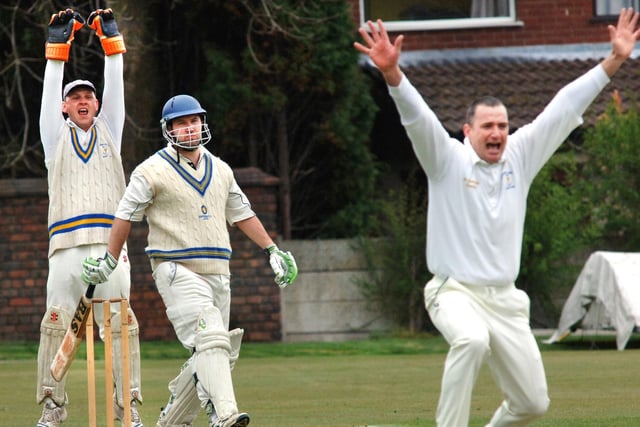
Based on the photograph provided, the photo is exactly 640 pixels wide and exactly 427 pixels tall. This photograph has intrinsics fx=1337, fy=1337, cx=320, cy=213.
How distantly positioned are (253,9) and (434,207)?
377 inches

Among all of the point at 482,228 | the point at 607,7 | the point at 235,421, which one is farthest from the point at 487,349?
the point at 607,7

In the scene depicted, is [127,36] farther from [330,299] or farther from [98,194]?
[98,194]

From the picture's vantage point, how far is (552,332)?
50.5ft

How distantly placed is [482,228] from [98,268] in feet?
6.96

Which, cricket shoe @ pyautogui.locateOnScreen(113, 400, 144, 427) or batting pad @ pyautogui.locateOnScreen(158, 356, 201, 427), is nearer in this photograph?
batting pad @ pyautogui.locateOnScreen(158, 356, 201, 427)

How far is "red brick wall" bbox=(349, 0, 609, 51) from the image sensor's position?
723 inches

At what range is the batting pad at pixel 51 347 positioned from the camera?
754cm

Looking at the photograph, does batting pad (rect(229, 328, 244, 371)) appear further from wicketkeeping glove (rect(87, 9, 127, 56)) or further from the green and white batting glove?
wicketkeeping glove (rect(87, 9, 127, 56))

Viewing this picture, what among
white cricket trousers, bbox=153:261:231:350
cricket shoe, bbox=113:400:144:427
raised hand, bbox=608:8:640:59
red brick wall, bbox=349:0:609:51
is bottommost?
cricket shoe, bbox=113:400:144:427

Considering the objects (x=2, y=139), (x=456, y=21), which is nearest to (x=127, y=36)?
(x=2, y=139)

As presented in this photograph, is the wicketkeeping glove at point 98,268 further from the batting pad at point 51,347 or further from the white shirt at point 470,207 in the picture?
the white shirt at point 470,207

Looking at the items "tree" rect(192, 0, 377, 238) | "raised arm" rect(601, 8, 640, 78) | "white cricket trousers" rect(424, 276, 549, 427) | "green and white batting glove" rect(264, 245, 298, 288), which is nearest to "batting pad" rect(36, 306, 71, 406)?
"green and white batting glove" rect(264, 245, 298, 288)

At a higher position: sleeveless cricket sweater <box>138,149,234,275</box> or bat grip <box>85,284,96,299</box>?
sleeveless cricket sweater <box>138,149,234,275</box>

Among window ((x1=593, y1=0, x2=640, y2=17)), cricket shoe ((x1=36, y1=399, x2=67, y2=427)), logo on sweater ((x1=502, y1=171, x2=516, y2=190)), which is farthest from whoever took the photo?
window ((x1=593, y1=0, x2=640, y2=17))
